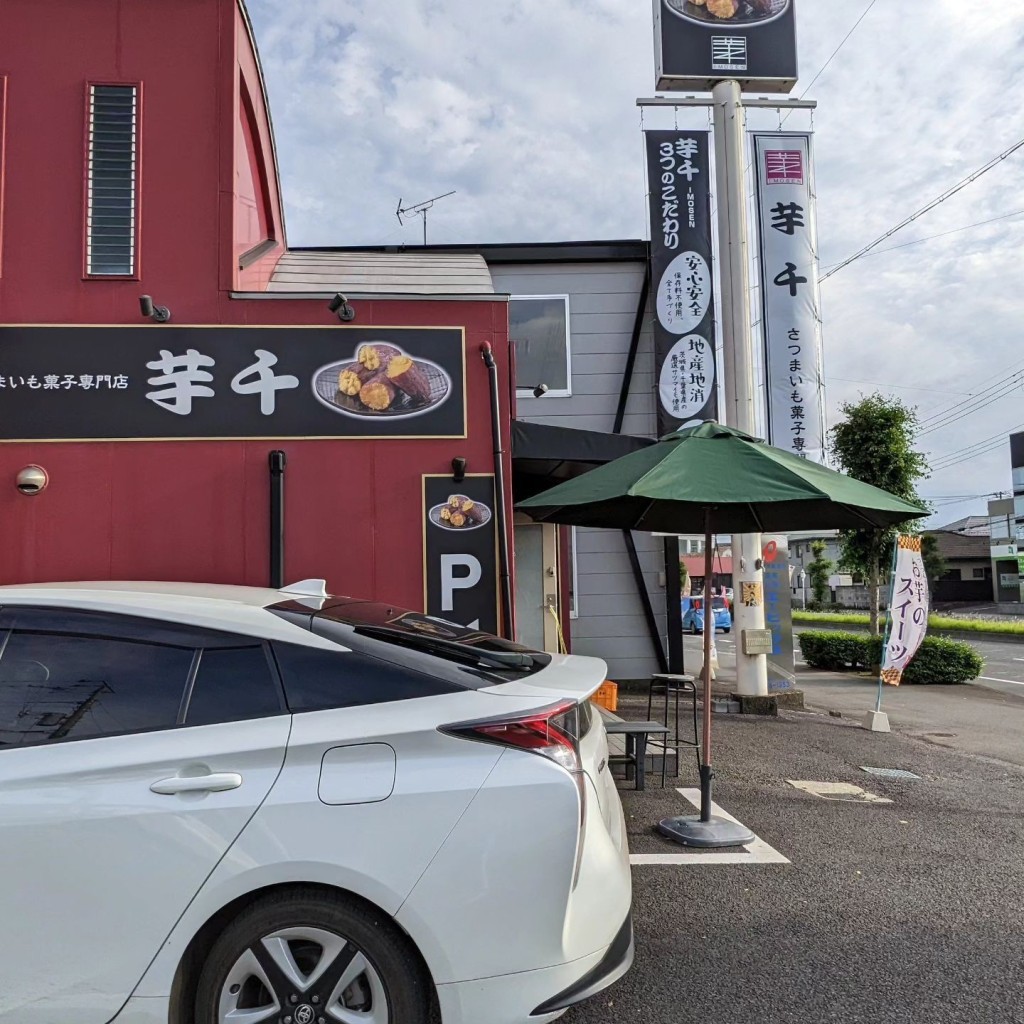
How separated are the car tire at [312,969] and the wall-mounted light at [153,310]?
16.6 feet

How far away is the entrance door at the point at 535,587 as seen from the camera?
31.6ft

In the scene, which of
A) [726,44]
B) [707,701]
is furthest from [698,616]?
[707,701]

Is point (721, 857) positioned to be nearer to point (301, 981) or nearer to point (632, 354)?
point (301, 981)

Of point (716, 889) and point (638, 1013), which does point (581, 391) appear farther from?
point (638, 1013)

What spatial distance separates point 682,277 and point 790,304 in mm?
1558

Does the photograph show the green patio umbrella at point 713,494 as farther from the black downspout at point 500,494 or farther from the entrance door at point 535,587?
the entrance door at point 535,587

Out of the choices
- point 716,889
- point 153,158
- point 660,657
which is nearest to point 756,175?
point 660,657

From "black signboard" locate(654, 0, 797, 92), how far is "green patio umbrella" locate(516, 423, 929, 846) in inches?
281

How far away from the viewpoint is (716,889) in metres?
4.21

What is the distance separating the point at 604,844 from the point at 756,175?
9781 mm

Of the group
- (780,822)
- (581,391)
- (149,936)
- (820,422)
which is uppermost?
(581,391)

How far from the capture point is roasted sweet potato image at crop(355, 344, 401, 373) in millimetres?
6660

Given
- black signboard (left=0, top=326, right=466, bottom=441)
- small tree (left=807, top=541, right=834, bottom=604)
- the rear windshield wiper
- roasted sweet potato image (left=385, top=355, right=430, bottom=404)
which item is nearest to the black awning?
black signboard (left=0, top=326, right=466, bottom=441)

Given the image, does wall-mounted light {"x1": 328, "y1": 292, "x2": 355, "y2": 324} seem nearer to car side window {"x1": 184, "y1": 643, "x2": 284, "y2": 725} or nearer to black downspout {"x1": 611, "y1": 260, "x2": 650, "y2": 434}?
car side window {"x1": 184, "y1": 643, "x2": 284, "y2": 725}
